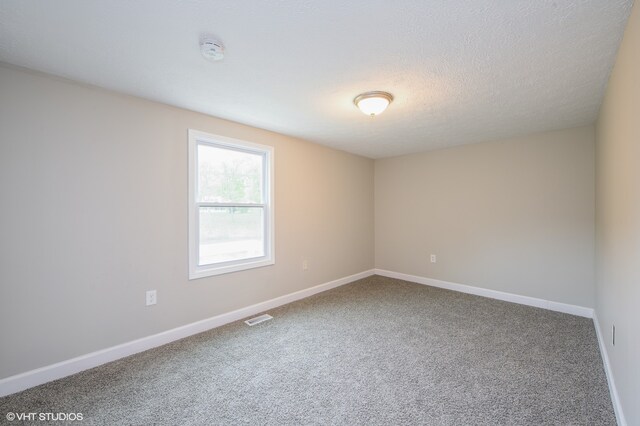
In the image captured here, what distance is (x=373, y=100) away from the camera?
2400 mm

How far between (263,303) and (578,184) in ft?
13.2

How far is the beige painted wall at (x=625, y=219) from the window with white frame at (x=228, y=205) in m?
3.06

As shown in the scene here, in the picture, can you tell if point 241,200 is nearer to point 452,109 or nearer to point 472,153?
point 452,109

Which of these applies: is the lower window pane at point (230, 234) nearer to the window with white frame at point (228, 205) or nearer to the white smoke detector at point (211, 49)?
the window with white frame at point (228, 205)

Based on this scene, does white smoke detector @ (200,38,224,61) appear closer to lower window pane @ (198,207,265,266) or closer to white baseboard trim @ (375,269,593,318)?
lower window pane @ (198,207,265,266)

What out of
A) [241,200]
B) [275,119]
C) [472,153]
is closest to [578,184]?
[472,153]

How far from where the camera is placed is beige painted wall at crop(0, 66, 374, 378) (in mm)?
1967

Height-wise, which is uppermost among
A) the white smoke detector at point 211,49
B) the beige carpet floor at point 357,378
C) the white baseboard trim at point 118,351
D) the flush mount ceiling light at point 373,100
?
the white smoke detector at point 211,49

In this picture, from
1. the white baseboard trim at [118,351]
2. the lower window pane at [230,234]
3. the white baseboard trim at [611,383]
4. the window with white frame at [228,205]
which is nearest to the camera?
the white baseboard trim at [611,383]

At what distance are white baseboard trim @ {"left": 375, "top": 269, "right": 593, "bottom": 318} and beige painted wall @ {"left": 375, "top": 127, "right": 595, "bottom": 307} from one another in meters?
0.06

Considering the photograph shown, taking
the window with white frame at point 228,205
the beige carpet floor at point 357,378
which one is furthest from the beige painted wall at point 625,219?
the window with white frame at point 228,205

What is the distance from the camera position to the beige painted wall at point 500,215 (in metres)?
3.32

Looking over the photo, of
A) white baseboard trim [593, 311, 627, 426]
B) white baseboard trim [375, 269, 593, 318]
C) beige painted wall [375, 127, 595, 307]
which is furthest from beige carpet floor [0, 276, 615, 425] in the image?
beige painted wall [375, 127, 595, 307]

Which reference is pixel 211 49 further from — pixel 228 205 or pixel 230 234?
pixel 230 234
